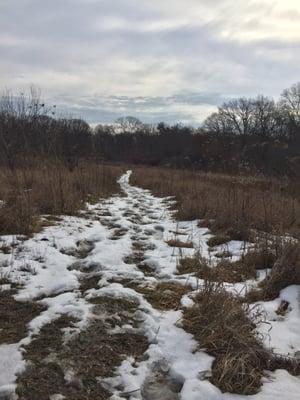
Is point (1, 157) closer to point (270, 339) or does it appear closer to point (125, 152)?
point (270, 339)

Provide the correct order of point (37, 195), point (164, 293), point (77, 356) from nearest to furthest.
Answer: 1. point (77, 356)
2. point (164, 293)
3. point (37, 195)

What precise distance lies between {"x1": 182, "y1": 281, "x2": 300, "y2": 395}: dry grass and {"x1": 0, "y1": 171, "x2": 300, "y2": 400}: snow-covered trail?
0.08 metres

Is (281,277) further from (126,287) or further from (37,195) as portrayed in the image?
(37,195)

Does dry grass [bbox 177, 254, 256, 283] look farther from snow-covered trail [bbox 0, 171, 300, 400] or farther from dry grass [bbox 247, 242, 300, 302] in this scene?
dry grass [bbox 247, 242, 300, 302]

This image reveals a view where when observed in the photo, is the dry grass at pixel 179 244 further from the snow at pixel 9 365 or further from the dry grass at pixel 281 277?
the snow at pixel 9 365

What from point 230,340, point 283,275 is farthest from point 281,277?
point 230,340

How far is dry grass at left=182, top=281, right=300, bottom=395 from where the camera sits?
281 centimetres

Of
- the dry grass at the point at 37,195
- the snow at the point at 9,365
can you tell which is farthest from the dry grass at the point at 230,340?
the dry grass at the point at 37,195

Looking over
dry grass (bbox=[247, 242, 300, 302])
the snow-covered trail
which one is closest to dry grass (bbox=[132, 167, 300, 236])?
the snow-covered trail

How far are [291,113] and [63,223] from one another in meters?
66.1

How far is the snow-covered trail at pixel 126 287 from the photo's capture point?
2775 mm

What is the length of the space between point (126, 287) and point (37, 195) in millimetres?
4251

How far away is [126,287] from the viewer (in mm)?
4398

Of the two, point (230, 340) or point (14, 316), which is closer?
point (230, 340)
